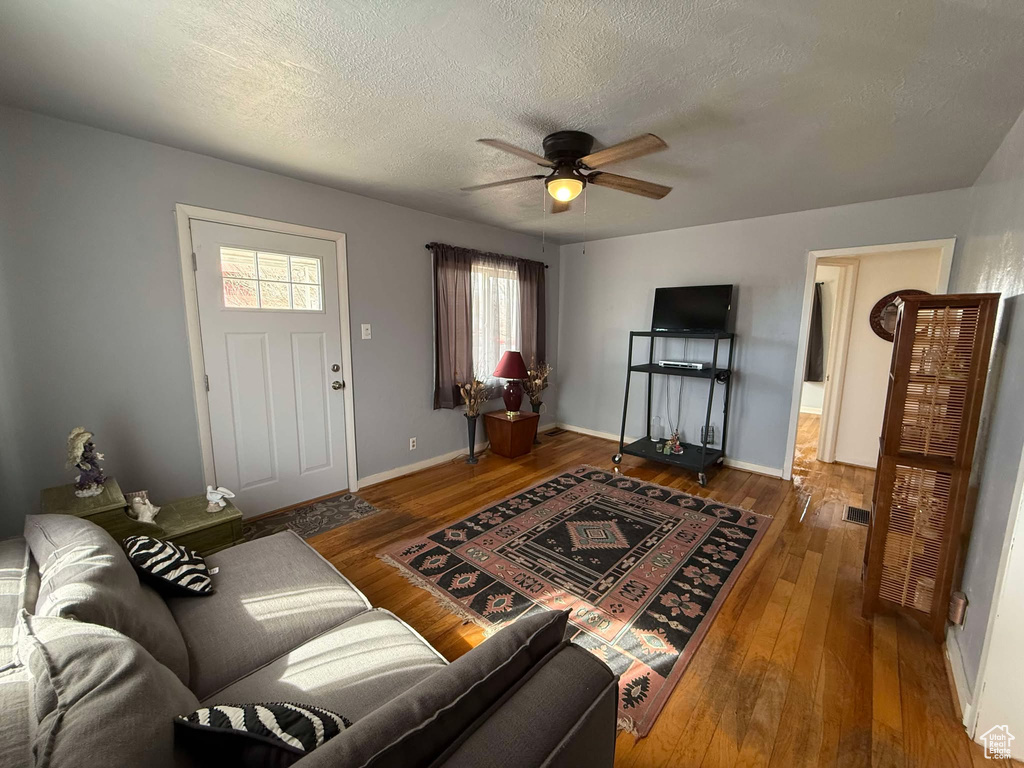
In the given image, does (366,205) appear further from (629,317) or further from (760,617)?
(760,617)

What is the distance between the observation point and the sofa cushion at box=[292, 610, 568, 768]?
62 centimetres

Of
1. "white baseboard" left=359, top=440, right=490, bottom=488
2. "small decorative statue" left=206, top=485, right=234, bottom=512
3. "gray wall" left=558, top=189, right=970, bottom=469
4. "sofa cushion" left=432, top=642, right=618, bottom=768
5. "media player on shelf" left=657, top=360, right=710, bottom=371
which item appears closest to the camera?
"sofa cushion" left=432, top=642, right=618, bottom=768

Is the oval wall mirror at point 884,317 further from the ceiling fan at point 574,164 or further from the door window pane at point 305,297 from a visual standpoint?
the door window pane at point 305,297

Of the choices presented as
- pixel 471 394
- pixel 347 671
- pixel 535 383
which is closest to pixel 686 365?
pixel 535 383

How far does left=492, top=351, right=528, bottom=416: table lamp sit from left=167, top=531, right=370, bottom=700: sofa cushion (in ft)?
8.30

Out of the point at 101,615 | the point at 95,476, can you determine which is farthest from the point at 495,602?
the point at 95,476

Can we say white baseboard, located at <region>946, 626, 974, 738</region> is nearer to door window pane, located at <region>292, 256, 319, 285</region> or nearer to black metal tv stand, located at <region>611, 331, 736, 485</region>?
black metal tv stand, located at <region>611, 331, 736, 485</region>

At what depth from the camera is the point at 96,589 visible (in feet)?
3.37

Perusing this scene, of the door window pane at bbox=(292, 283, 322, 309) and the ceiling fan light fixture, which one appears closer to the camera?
the ceiling fan light fixture

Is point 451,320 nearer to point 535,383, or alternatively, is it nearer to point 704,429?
point 535,383

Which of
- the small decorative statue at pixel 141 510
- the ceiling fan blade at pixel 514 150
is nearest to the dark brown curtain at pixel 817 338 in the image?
the ceiling fan blade at pixel 514 150

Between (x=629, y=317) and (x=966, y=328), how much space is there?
9.98 ft

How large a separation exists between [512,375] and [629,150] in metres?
2.46

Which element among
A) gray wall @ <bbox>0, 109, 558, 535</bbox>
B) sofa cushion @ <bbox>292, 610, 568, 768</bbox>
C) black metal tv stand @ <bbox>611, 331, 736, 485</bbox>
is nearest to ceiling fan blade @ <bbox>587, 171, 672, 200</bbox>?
black metal tv stand @ <bbox>611, 331, 736, 485</bbox>
